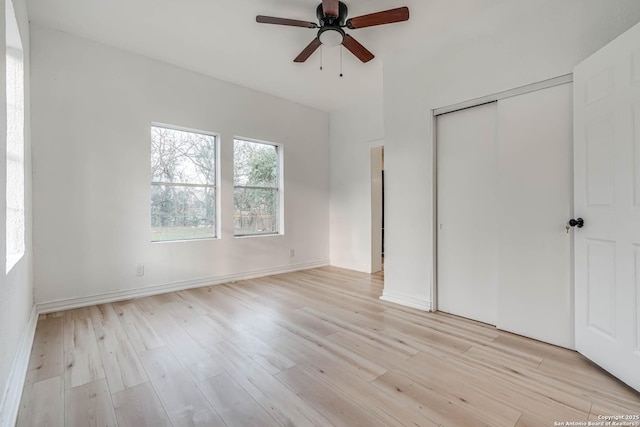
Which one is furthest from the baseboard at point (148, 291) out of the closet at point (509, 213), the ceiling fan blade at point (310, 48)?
the ceiling fan blade at point (310, 48)

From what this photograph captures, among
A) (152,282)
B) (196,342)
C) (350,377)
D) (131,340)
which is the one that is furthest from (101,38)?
(350,377)

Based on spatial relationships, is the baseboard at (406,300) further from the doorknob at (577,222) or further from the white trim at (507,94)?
the white trim at (507,94)

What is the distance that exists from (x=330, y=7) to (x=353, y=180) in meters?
3.04

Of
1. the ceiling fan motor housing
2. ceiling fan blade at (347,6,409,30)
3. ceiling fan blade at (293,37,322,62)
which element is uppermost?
the ceiling fan motor housing

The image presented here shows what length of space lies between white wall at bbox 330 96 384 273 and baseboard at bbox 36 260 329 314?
995mm

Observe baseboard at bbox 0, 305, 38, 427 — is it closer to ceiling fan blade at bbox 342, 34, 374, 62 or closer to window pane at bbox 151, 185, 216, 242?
window pane at bbox 151, 185, 216, 242

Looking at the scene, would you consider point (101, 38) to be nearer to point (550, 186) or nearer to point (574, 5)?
point (574, 5)

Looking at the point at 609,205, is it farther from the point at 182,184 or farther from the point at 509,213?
the point at 182,184

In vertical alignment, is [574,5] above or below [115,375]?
above

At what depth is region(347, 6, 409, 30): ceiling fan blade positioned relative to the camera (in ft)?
7.65

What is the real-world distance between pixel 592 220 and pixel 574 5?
1592mm

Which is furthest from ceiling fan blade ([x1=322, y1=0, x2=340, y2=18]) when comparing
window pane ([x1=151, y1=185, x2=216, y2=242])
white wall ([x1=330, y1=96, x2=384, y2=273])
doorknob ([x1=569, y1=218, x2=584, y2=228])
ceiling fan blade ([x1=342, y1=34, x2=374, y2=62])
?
window pane ([x1=151, y1=185, x2=216, y2=242])

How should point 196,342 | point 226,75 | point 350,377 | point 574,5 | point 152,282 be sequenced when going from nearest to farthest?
point 350,377 < point 574,5 < point 196,342 < point 152,282 < point 226,75

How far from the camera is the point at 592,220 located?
1.95m
